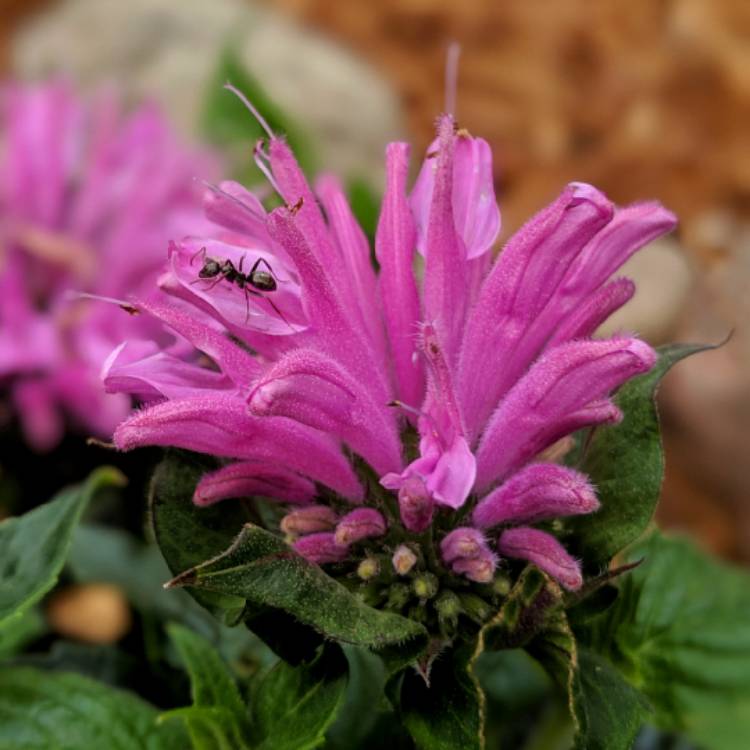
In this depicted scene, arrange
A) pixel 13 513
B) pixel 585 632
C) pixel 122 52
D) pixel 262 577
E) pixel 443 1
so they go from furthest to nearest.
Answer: pixel 443 1, pixel 122 52, pixel 13 513, pixel 585 632, pixel 262 577

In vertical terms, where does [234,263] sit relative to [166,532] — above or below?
above

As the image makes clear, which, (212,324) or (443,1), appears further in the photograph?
(443,1)

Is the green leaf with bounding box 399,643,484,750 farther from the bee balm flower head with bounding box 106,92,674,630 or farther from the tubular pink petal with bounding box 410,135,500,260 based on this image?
the tubular pink petal with bounding box 410,135,500,260

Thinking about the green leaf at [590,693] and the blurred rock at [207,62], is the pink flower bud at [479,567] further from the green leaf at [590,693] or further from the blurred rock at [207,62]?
the blurred rock at [207,62]

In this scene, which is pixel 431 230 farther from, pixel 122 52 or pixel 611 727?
pixel 122 52

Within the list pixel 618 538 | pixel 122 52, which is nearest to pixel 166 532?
pixel 618 538

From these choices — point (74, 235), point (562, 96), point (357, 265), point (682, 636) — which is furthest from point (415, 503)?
point (562, 96)

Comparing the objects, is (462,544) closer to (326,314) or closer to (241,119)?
(326,314)
